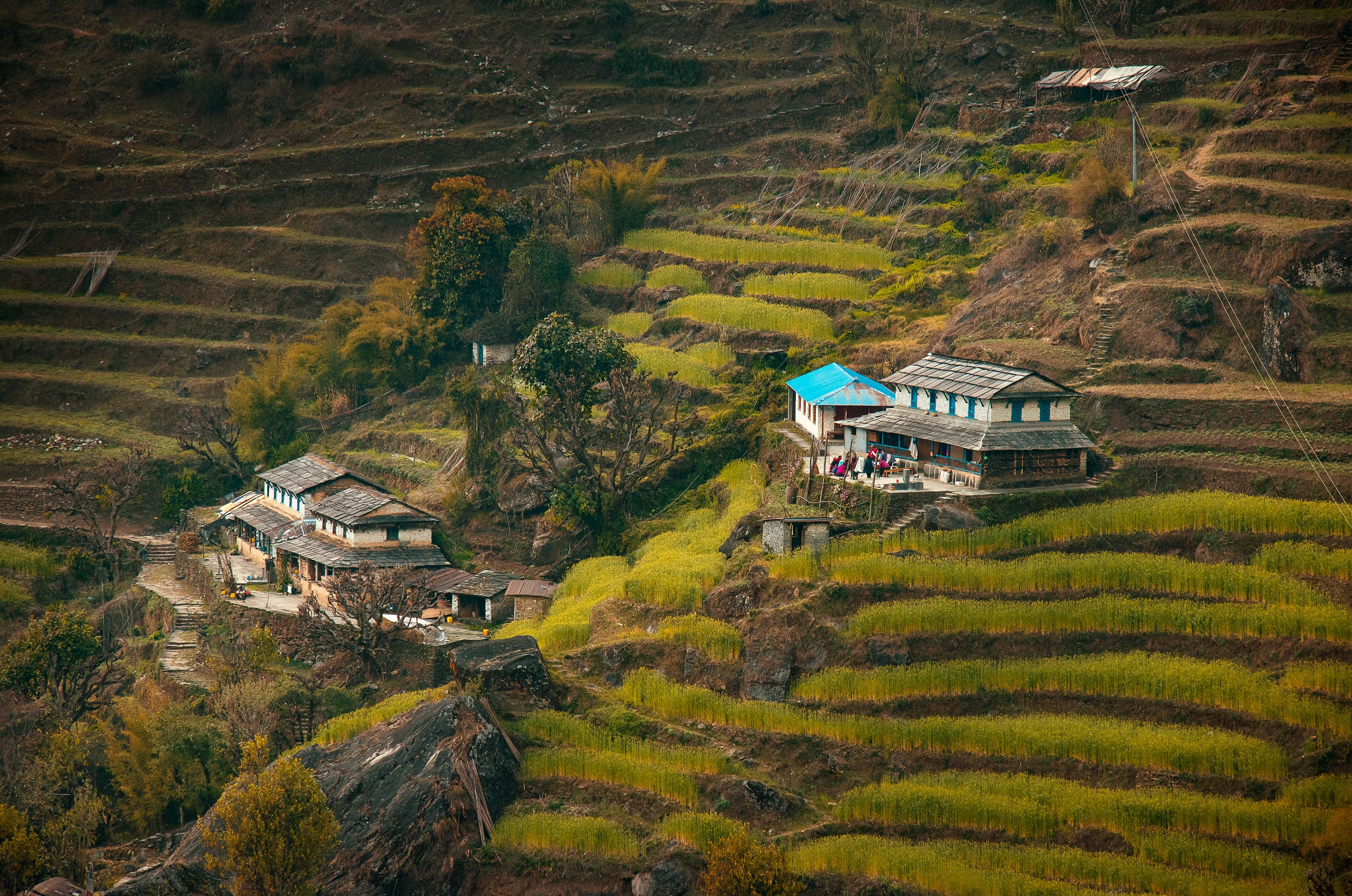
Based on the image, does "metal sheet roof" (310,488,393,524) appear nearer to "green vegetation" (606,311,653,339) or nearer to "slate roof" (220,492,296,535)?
"slate roof" (220,492,296,535)

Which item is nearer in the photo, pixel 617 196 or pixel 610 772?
pixel 610 772

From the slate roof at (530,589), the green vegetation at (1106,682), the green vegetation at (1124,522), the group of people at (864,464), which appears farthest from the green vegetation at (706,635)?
the slate roof at (530,589)

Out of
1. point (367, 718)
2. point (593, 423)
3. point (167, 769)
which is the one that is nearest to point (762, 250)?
point (593, 423)

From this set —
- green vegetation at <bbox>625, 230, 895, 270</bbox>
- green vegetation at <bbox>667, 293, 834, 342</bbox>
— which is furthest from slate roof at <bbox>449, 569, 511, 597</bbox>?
green vegetation at <bbox>625, 230, 895, 270</bbox>

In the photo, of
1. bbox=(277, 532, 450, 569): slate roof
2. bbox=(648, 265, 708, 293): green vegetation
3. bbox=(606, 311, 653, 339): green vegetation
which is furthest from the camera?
bbox=(648, 265, 708, 293): green vegetation

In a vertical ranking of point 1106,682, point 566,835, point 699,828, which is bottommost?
point 566,835

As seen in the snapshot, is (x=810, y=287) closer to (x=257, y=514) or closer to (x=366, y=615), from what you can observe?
(x=366, y=615)
